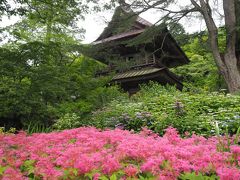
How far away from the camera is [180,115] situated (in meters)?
7.11

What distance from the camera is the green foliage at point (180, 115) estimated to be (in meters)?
6.25

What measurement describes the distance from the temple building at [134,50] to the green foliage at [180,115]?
5.12 m

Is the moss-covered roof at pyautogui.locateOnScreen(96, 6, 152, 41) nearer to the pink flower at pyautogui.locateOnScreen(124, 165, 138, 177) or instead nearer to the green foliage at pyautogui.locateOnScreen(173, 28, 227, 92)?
the green foliage at pyautogui.locateOnScreen(173, 28, 227, 92)

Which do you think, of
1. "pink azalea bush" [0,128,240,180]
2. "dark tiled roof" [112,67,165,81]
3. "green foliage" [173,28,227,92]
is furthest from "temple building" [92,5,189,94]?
"pink azalea bush" [0,128,240,180]

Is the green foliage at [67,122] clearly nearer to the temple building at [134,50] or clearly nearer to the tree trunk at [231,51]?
the temple building at [134,50]

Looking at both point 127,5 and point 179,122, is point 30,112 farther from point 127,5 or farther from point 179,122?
point 127,5

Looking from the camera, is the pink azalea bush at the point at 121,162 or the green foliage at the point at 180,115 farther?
the green foliage at the point at 180,115

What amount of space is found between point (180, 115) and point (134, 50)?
1076 centimetres

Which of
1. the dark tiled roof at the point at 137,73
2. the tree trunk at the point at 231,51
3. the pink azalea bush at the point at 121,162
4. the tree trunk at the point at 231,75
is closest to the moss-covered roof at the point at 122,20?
the dark tiled roof at the point at 137,73

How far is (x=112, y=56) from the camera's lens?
1611 centimetres

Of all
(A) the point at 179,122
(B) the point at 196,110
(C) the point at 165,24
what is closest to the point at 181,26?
(C) the point at 165,24

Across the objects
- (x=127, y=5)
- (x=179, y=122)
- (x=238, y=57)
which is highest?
(x=127, y=5)

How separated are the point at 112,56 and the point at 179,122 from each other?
1012 centimetres

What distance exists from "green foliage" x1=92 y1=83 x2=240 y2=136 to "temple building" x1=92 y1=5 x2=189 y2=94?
512 centimetres
